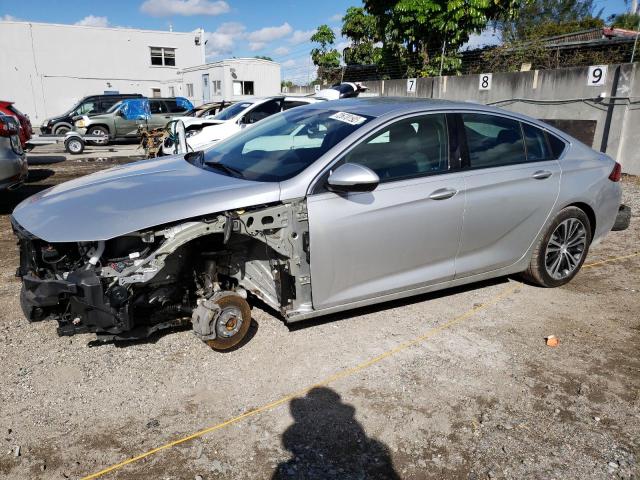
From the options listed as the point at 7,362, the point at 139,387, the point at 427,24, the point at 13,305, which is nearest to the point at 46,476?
the point at 139,387

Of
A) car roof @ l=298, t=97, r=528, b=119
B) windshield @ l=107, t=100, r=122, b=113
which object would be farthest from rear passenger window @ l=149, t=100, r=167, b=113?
car roof @ l=298, t=97, r=528, b=119

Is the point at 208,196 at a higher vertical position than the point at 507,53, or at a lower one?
lower

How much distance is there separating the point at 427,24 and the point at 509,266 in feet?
50.8

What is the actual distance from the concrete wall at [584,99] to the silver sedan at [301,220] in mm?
6875

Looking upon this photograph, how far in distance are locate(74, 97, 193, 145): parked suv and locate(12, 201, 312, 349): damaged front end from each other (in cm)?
1669

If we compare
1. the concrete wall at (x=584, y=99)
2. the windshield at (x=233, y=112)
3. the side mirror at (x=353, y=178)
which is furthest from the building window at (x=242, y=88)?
the side mirror at (x=353, y=178)

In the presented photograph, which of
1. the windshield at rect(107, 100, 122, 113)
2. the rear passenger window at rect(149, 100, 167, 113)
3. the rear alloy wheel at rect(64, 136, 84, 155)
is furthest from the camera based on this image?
the rear passenger window at rect(149, 100, 167, 113)

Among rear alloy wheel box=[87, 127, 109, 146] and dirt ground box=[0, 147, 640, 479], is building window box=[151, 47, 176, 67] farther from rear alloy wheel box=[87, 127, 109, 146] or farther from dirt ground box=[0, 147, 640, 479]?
dirt ground box=[0, 147, 640, 479]

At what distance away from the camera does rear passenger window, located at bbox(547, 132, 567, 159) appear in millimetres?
4457

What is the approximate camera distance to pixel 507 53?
50.4ft

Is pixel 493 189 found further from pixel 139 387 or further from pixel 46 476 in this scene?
pixel 46 476

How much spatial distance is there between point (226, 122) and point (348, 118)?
703 cm

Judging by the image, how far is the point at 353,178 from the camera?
3.22 m

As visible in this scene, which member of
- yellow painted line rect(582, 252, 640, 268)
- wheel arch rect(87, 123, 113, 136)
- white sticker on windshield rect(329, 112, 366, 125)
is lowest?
yellow painted line rect(582, 252, 640, 268)
